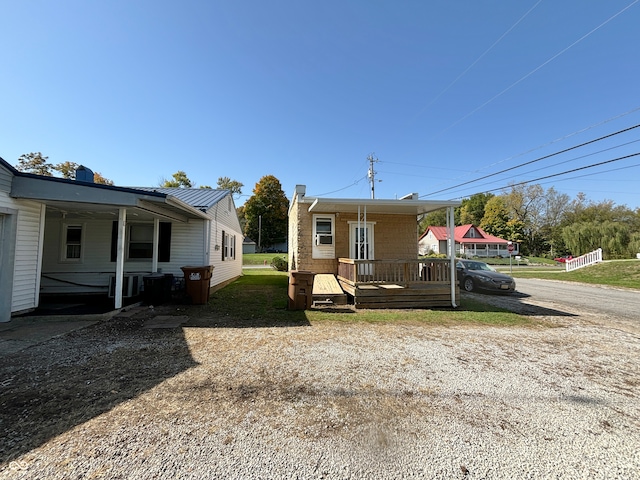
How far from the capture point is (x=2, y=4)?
596 cm

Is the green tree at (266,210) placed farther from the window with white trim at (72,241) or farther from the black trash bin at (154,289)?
the black trash bin at (154,289)

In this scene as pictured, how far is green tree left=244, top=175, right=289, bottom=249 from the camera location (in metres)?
44.5

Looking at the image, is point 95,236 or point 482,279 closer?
point 95,236

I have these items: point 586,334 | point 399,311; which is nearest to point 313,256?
point 399,311

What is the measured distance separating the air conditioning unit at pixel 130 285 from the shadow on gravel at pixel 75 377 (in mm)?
3593

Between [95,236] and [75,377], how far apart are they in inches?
319

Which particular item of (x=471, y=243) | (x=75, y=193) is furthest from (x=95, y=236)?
(x=471, y=243)

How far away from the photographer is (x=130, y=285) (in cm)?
876

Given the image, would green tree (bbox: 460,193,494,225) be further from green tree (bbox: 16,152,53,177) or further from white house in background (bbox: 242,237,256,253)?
green tree (bbox: 16,152,53,177)

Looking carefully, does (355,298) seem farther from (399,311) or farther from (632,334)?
(632,334)

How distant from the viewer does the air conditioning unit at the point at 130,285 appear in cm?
877

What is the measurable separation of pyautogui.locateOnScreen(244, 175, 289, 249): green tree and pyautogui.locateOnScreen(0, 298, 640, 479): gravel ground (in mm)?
40547

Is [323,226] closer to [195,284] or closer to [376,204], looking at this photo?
[376,204]

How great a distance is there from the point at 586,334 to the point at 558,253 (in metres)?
50.1
